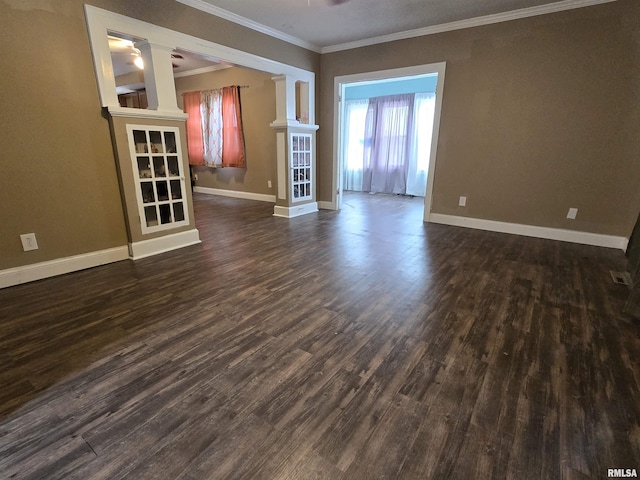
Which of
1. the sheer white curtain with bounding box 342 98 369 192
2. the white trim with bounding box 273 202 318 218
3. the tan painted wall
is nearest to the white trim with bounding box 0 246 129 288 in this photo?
the tan painted wall

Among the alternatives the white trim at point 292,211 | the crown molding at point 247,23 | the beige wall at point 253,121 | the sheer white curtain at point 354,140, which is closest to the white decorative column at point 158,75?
the crown molding at point 247,23

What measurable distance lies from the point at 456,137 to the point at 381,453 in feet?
13.2

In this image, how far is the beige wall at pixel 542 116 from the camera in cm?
320

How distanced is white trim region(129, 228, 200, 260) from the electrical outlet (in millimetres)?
714

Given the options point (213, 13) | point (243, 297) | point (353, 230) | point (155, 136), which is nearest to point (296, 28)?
point (213, 13)

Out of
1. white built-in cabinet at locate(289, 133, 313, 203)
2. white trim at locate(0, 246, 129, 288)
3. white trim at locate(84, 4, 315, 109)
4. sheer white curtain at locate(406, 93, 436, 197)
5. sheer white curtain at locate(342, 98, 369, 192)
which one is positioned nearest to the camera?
white trim at locate(0, 246, 129, 288)

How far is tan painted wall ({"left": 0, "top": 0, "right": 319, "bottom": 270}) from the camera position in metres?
2.32

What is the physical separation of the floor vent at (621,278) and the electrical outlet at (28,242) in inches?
192

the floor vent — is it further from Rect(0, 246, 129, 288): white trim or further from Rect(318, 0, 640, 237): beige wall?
Rect(0, 246, 129, 288): white trim

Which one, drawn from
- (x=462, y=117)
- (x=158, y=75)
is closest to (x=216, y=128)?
(x=158, y=75)

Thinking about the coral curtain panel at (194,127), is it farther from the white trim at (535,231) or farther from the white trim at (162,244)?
the white trim at (535,231)

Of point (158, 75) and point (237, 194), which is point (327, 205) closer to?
point (237, 194)

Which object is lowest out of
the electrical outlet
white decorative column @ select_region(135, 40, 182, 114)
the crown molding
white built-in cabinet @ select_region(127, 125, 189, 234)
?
the electrical outlet

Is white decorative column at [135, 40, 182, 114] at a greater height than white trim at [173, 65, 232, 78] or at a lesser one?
lesser
